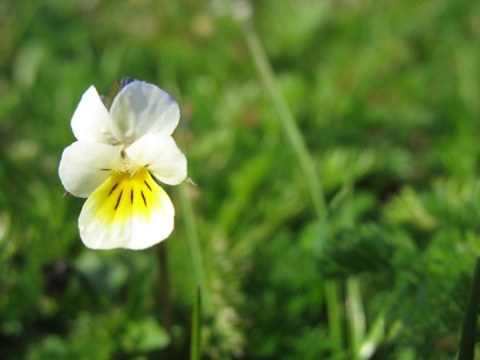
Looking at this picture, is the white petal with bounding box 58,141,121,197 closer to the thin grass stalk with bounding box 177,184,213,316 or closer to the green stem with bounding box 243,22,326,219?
the thin grass stalk with bounding box 177,184,213,316

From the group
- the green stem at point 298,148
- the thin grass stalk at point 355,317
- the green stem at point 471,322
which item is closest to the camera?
the green stem at point 471,322

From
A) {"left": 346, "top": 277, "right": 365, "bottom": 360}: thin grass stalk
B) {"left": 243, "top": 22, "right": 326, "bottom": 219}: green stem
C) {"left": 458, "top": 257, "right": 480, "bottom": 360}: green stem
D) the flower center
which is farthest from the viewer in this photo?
{"left": 243, "top": 22, "right": 326, "bottom": 219}: green stem

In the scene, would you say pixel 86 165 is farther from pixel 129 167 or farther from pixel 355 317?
pixel 355 317

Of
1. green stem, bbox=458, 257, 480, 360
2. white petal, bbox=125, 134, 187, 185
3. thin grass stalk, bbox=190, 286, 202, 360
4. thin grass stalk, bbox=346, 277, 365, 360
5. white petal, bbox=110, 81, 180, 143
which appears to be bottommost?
thin grass stalk, bbox=346, 277, 365, 360

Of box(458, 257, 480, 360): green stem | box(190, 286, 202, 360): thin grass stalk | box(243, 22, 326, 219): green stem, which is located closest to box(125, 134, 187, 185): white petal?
box(190, 286, 202, 360): thin grass stalk

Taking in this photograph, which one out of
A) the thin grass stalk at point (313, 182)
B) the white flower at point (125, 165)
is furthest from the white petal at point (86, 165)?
the thin grass stalk at point (313, 182)

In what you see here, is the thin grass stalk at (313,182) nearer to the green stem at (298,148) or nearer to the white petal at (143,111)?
the green stem at (298,148)

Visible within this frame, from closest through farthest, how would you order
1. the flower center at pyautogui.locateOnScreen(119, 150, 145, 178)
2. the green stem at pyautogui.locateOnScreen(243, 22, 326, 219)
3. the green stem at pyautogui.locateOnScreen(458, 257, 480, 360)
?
the green stem at pyautogui.locateOnScreen(458, 257, 480, 360), the flower center at pyautogui.locateOnScreen(119, 150, 145, 178), the green stem at pyautogui.locateOnScreen(243, 22, 326, 219)
